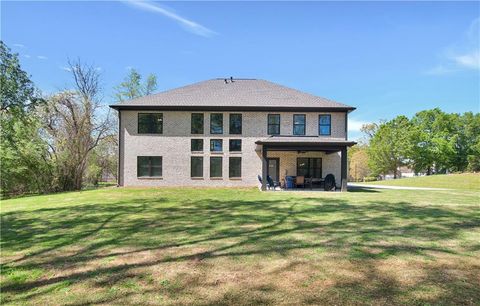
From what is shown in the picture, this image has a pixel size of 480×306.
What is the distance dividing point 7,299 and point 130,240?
2.66 metres

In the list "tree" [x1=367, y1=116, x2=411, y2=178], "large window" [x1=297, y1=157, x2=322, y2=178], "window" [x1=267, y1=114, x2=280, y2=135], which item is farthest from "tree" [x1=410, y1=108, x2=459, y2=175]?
"window" [x1=267, y1=114, x2=280, y2=135]

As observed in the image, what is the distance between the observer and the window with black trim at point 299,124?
2144 cm

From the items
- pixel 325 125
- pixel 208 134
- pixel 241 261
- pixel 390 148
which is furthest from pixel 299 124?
pixel 390 148

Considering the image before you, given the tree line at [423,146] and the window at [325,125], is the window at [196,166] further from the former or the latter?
the tree line at [423,146]

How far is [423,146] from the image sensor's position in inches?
1969

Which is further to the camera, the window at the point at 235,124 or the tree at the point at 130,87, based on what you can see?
the tree at the point at 130,87

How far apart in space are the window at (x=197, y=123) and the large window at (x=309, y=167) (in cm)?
767

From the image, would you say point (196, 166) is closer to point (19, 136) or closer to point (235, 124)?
point (235, 124)

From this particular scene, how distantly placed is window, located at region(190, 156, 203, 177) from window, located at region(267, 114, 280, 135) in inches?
212

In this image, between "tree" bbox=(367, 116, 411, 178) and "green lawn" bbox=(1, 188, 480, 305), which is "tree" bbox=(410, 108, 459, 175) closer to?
"tree" bbox=(367, 116, 411, 178)

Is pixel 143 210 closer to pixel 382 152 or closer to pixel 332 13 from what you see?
pixel 332 13

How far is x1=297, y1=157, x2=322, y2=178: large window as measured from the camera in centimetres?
2202

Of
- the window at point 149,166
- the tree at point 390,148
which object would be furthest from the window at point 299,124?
the tree at point 390,148

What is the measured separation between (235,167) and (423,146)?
139ft
